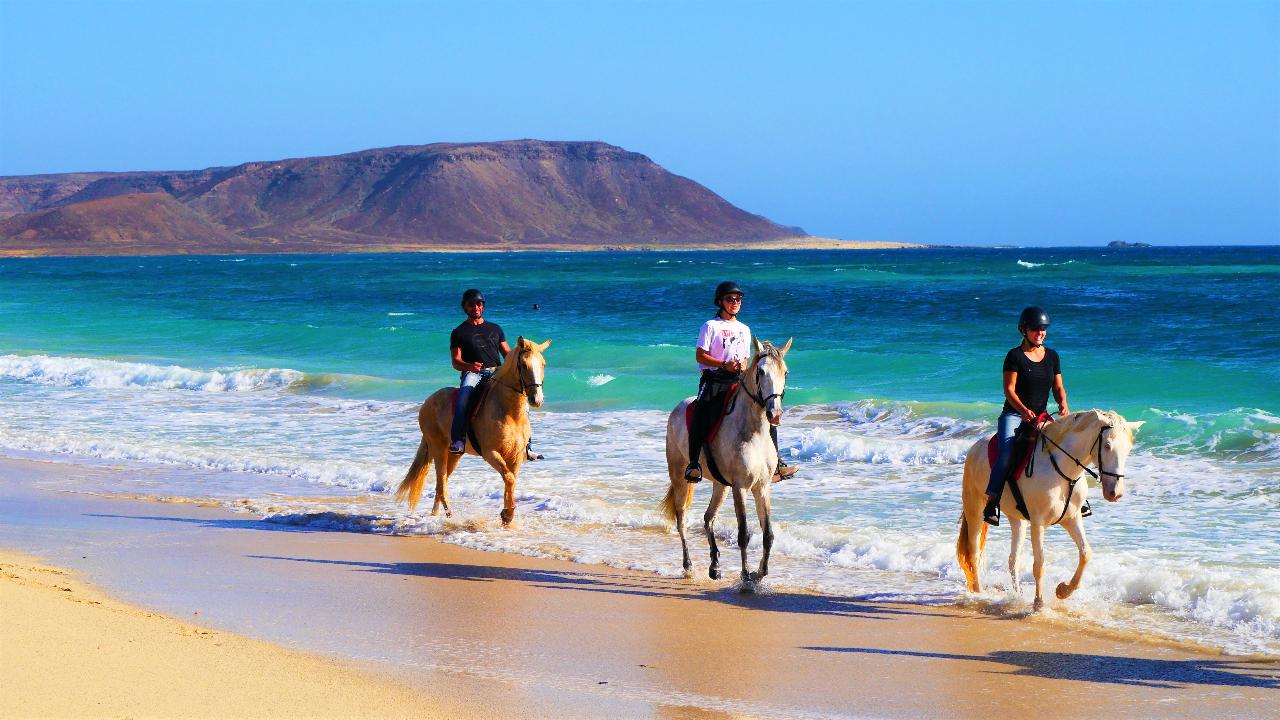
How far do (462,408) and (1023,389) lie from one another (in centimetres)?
511

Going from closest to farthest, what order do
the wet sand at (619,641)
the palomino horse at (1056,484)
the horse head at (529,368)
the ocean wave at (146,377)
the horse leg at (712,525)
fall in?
the wet sand at (619,641), the palomino horse at (1056,484), the horse leg at (712,525), the horse head at (529,368), the ocean wave at (146,377)

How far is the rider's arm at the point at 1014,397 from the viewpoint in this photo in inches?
327

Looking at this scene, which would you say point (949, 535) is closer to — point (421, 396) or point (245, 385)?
point (421, 396)

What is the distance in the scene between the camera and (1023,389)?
8.41m

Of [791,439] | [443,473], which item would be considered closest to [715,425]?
[443,473]

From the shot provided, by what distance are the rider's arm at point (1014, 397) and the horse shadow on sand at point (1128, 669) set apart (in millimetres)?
1571

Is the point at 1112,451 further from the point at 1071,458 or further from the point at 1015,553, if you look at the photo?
the point at 1015,553

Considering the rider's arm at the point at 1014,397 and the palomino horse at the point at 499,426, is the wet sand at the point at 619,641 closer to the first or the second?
the palomino horse at the point at 499,426

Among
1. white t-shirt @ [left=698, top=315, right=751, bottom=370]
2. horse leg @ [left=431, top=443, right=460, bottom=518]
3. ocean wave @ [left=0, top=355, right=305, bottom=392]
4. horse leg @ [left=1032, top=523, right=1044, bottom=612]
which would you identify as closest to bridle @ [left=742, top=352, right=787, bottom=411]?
white t-shirt @ [left=698, top=315, right=751, bottom=370]

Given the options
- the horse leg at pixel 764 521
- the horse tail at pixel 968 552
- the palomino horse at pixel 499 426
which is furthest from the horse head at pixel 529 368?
the horse tail at pixel 968 552

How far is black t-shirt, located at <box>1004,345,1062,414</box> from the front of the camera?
840 cm

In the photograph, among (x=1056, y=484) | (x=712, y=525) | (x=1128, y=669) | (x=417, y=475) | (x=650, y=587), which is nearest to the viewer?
(x=1128, y=669)

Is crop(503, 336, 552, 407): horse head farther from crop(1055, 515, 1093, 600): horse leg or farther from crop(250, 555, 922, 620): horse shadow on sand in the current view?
crop(1055, 515, 1093, 600): horse leg

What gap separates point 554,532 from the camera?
11.5m
